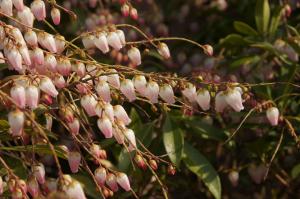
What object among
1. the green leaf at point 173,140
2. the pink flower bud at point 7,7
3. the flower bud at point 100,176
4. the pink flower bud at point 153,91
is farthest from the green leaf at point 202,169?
the pink flower bud at point 7,7

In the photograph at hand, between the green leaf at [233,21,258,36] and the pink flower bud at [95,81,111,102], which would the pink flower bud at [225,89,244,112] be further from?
the green leaf at [233,21,258,36]

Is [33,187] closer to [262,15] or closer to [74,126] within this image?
[74,126]

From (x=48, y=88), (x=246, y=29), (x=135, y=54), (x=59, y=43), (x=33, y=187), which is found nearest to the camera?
(x=33, y=187)

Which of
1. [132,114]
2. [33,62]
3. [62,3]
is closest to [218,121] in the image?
[132,114]

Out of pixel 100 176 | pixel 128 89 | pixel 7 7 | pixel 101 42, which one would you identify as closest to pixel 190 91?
pixel 128 89

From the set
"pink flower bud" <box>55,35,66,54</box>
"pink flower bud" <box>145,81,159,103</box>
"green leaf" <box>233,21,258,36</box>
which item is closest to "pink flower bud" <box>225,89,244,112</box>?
"pink flower bud" <box>145,81,159,103</box>
